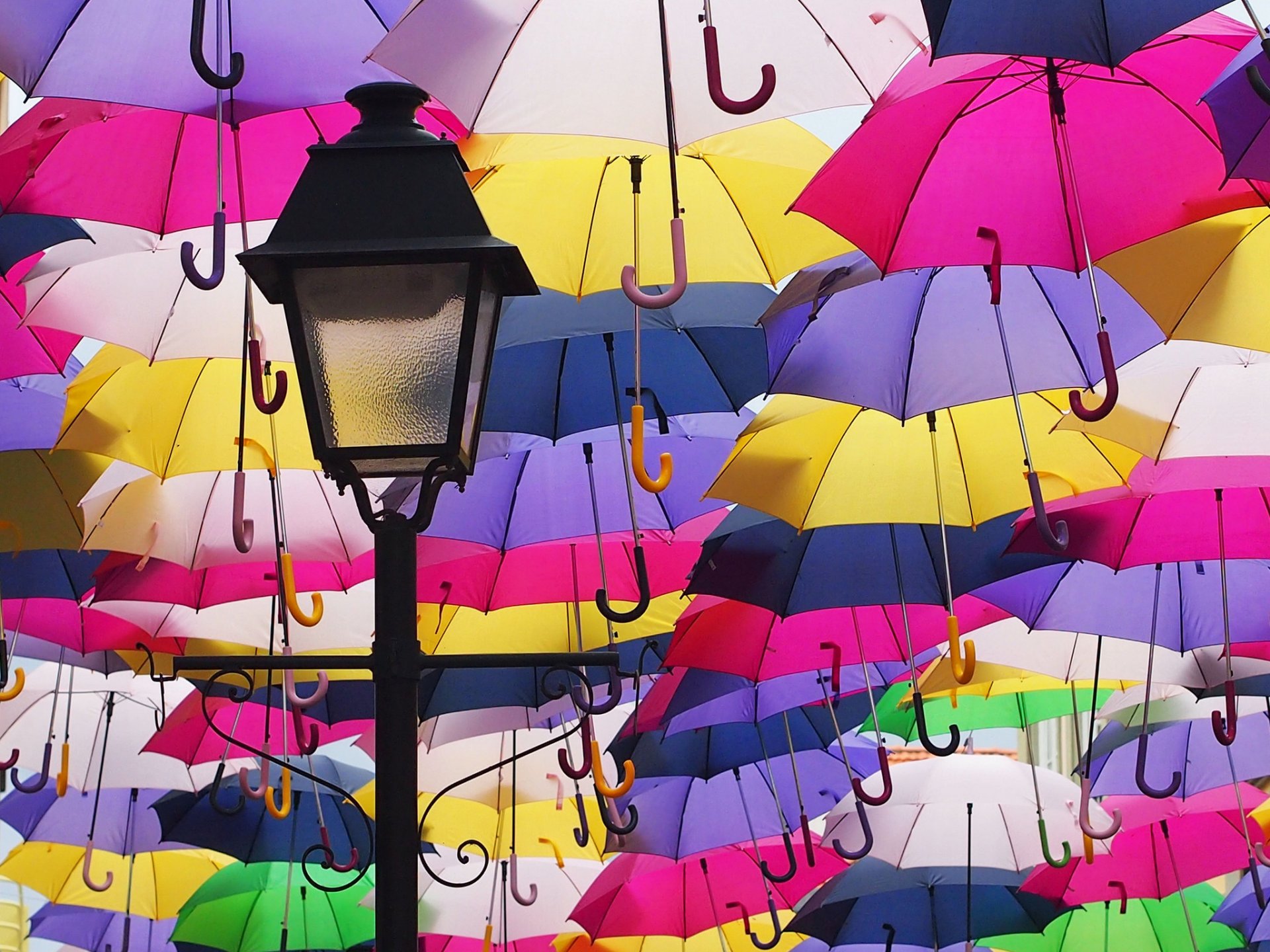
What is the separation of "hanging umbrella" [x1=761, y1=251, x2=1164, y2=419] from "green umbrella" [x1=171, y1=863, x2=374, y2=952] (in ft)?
21.7

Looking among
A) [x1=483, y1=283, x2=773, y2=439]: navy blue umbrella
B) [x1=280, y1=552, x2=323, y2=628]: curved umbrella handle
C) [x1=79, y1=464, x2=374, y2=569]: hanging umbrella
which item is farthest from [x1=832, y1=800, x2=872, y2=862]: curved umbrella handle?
[x1=280, y1=552, x2=323, y2=628]: curved umbrella handle

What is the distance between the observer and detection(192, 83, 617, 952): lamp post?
2.35 m

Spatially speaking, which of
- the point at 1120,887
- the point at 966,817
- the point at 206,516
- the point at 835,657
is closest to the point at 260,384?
the point at 206,516

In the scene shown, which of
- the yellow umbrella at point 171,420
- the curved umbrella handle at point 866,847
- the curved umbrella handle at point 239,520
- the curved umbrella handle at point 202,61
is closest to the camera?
the curved umbrella handle at point 202,61

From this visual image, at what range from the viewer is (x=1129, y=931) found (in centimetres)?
971

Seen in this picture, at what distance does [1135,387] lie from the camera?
5.14 metres

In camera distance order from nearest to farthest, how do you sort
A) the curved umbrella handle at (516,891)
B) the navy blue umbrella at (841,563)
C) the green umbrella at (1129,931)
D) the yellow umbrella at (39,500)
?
the navy blue umbrella at (841,563), the yellow umbrella at (39,500), the curved umbrella handle at (516,891), the green umbrella at (1129,931)

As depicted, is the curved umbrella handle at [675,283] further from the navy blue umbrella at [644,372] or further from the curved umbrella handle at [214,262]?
the navy blue umbrella at [644,372]

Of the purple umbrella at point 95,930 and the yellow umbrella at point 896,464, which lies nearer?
the yellow umbrella at point 896,464

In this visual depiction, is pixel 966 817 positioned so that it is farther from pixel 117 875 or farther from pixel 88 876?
pixel 117 875

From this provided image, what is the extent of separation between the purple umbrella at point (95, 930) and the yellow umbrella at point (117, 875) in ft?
0.61

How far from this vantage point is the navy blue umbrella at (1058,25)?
3.04 metres

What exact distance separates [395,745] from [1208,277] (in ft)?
9.69

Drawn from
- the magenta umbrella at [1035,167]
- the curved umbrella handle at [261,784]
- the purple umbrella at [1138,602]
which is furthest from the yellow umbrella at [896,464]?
the curved umbrella handle at [261,784]
